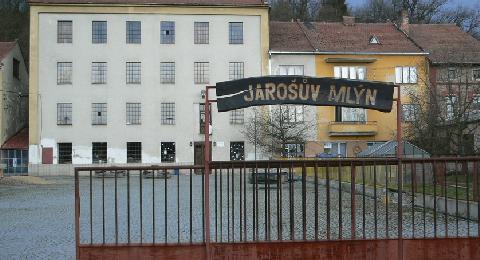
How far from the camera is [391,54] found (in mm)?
49219

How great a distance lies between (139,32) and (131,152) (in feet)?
30.0

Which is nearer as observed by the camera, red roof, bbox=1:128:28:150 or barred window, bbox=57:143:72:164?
barred window, bbox=57:143:72:164

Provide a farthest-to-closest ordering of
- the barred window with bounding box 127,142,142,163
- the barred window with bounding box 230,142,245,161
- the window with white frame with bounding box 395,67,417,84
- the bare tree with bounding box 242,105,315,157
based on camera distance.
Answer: the window with white frame with bounding box 395,67,417,84, the barred window with bounding box 230,142,245,161, the barred window with bounding box 127,142,142,163, the bare tree with bounding box 242,105,315,157

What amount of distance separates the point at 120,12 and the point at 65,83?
6.78 metres

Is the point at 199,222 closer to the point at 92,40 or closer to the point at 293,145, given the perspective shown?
the point at 293,145

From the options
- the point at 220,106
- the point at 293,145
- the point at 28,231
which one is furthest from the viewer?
the point at 293,145

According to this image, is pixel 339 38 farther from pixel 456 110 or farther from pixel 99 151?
pixel 456 110

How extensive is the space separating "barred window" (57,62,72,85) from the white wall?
0.30 metres

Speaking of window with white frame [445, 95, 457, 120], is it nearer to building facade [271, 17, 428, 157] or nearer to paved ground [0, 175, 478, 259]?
paved ground [0, 175, 478, 259]

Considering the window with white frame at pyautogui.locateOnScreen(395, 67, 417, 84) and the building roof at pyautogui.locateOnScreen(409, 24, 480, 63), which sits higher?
the building roof at pyautogui.locateOnScreen(409, 24, 480, 63)

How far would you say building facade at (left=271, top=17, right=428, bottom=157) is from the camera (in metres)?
48.0

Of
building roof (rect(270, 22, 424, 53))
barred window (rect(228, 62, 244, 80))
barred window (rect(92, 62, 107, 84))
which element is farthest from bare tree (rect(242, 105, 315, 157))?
barred window (rect(92, 62, 107, 84))

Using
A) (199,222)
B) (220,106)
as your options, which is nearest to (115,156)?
(199,222)

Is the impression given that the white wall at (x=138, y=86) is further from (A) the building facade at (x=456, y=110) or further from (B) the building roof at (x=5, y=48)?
(A) the building facade at (x=456, y=110)
